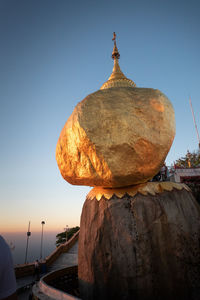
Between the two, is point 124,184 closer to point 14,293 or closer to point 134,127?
point 134,127

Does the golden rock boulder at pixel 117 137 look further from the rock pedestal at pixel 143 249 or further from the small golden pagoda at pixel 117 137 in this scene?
the rock pedestal at pixel 143 249

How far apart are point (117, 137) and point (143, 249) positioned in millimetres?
2589

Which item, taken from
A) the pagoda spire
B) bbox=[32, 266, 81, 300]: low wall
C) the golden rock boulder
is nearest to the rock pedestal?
bbox=[32, 266, 81, 300]: low wall

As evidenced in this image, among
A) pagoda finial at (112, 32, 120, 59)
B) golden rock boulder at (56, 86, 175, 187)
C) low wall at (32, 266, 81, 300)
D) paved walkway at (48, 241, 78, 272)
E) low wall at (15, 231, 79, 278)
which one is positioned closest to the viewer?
golden rock boulder at (56, 86, 175, 187)

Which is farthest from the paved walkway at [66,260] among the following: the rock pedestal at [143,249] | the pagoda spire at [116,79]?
the pagoda spire at [116,79]

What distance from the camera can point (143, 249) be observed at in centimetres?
389

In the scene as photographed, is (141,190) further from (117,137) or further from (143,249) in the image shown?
(117,137)

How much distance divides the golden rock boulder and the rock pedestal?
71 cm

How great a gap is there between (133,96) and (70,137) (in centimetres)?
202

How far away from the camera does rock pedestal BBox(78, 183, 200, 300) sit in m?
3.79

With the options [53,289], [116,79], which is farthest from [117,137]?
[53,289]

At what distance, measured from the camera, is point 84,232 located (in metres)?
4.73

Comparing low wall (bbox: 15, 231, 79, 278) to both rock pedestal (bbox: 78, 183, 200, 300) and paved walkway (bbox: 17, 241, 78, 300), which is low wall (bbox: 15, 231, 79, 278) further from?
rock pedestal (bbox: 78, 183, 200, 300)

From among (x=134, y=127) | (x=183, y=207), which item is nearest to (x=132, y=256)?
(x=183, y=207)
